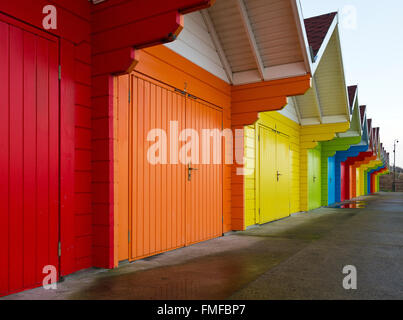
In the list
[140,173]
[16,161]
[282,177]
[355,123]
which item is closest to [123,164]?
[140,173]

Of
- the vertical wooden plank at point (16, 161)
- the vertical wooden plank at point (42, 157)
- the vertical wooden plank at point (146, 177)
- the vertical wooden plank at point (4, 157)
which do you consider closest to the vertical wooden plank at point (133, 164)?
the vertical wooden plank at point (146, 177)

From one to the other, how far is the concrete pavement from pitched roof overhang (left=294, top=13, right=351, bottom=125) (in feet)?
10.8

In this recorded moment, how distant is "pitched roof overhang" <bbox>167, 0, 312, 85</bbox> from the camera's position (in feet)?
18.2

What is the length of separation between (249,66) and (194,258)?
3827 millimetres

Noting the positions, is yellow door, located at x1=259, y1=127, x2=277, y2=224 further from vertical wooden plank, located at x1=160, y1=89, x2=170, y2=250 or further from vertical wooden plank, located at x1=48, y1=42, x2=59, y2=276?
vertical wooden plank, located at x1=48, y1=42, x2=59, y2=276

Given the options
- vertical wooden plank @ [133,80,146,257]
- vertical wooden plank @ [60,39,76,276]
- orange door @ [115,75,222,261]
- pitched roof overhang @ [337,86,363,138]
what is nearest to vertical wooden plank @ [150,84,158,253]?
orange door @ [115,75,222,261]

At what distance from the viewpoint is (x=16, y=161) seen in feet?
10.2

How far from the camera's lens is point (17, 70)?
312 cm

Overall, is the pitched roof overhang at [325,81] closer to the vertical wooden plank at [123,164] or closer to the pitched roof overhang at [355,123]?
the pitched roof overhang at [355,123]

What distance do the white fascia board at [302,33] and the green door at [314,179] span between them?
22.6 ft

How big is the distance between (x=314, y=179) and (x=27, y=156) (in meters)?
11.5
